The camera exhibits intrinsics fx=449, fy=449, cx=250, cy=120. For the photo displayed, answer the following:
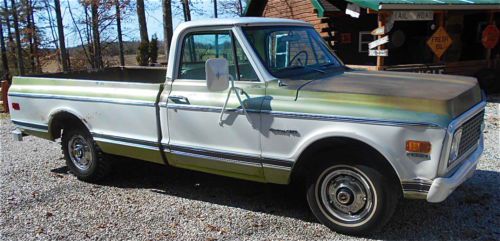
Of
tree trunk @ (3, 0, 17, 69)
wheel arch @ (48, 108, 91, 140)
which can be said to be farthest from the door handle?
tree trunk @ (3, 0, 17, 69)

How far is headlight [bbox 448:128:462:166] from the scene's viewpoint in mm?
3345

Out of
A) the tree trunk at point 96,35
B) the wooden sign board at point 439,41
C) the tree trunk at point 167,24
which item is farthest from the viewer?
the tree trunk at point 96,35

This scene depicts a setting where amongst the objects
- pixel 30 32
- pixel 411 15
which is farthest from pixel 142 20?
pixel 411 15

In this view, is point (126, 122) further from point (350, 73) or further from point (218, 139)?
point (350, 73)

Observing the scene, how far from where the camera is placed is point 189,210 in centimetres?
455

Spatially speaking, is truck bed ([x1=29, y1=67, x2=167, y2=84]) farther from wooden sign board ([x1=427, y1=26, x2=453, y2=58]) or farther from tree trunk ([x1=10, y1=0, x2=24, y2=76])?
tree trunk ([x1=10, y1=0, x2=24, y2=76])

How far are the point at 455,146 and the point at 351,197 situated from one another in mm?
913

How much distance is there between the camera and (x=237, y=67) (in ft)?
13.9

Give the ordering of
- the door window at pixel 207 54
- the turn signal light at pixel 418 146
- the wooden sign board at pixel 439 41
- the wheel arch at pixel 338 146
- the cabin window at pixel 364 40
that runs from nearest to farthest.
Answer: the turn signal light at pixel 418 146 < the wheel arch at pixel 338 146 < the door window at pixel 207 54 < the wooden sign board at pixel 439 41 < the cabin window at pixel 364 40

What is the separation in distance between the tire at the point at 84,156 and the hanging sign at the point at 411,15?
8.06 meters

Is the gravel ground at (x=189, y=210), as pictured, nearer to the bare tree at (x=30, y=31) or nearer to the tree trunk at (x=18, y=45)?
the bare tree at (x=30, y=31)

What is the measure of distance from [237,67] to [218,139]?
0.70 metres

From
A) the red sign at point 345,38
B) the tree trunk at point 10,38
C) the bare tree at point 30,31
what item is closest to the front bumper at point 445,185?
the red sign at point 345,38

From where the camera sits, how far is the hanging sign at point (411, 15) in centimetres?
1081
